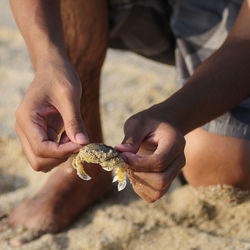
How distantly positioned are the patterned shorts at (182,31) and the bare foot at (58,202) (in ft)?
1.72

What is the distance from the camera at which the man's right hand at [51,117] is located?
117 cm

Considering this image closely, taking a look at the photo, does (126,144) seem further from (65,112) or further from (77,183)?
(77,183)

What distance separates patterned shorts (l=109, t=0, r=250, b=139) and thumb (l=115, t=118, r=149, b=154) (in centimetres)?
54

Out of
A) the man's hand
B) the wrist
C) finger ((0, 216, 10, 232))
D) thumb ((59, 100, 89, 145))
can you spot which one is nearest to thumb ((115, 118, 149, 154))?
the man's hand

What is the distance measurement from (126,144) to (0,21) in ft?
10.1

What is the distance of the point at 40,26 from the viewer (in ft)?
4.78

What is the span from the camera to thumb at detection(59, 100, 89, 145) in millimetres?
1180

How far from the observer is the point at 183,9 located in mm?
1898

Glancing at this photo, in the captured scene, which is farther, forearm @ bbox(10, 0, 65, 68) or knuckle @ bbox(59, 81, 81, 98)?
forearm @ bbox(10, 0, 65, 68)

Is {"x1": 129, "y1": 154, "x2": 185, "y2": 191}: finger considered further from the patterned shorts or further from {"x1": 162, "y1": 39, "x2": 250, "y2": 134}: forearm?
the patterned shorts

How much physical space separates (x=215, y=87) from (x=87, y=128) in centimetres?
55

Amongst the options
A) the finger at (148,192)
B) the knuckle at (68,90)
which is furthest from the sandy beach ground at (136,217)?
the knuckle at (68,90)

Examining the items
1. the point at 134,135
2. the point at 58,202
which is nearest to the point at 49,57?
the point at 134,135

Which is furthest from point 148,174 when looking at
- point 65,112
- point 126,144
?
point 65,112
